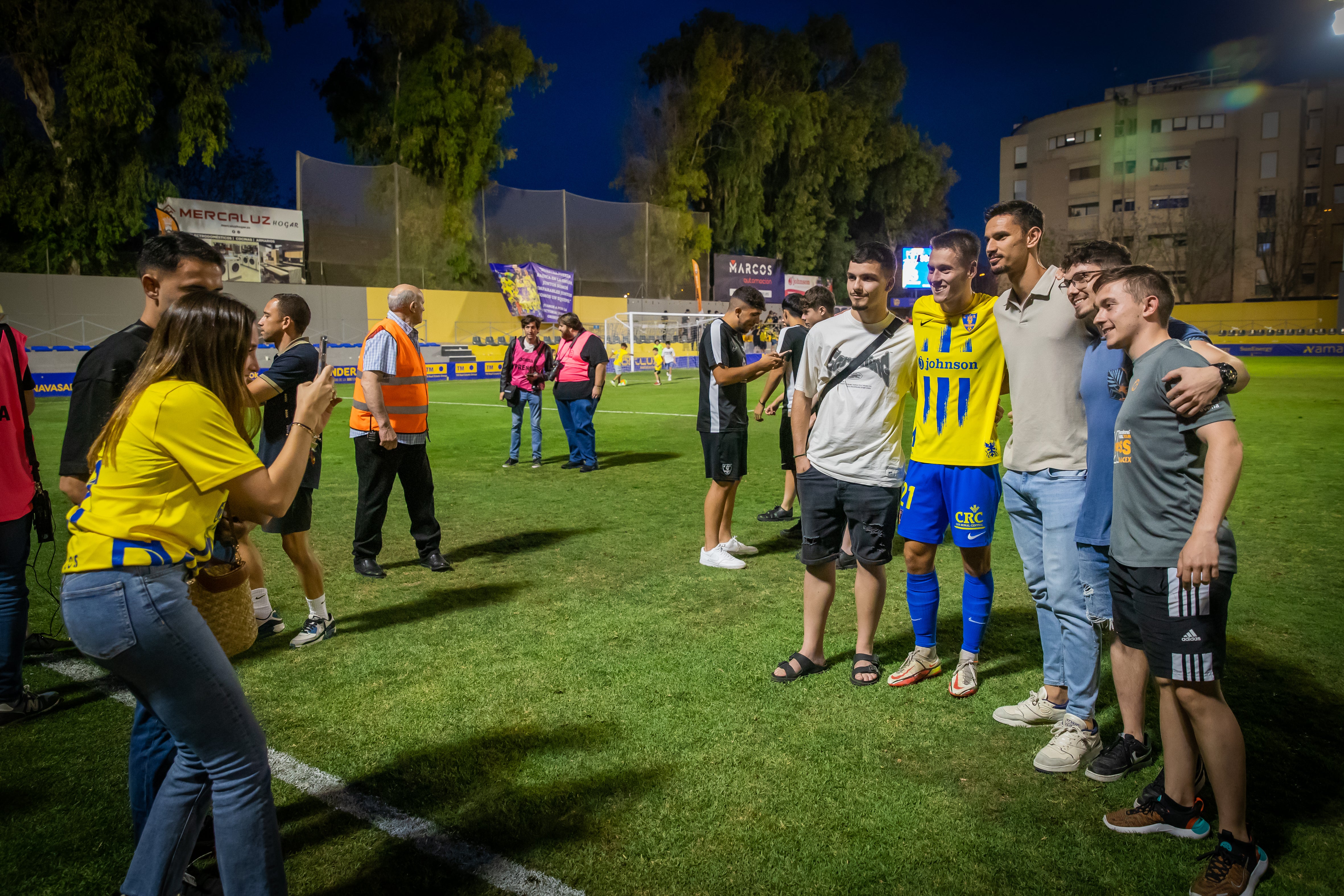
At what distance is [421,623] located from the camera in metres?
5.19

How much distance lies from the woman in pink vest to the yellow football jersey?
793cm

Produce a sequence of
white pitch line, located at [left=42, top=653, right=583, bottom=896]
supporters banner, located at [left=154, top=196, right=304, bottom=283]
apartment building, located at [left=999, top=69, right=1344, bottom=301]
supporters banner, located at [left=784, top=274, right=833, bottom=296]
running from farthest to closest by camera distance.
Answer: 1. apartment building, located at [left=999, top=69, right=1344, bottom=301]
2. supporters banner, located at [left=784, top=274, right=833, bottom=296]
3. supporters banner, located at [left=154, top=196, right=304, bottom=283]
4. white pitch line, located at [left=42, top=653, right=583, bottom=896]

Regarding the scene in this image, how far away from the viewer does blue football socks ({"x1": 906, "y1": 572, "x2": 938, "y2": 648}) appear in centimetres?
410

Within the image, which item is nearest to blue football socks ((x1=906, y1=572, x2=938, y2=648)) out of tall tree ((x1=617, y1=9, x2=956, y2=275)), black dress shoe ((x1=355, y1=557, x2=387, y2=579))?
black dress shoe ((x1=355, y1=557, x2=387, y2=579))

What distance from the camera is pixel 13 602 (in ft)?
12.0

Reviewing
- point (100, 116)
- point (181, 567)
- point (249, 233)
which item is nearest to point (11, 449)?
point (181, 567)

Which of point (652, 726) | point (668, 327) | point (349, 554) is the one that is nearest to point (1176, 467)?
point (652, 726)

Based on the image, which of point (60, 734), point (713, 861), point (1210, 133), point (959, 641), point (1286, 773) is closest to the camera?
point (713, 861)

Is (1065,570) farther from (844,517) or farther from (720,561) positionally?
(720,561)

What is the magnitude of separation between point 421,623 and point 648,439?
28.8 feet

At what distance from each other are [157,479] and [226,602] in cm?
55

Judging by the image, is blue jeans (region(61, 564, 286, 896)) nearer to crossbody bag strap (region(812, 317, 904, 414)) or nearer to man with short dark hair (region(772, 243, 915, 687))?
man with short dark hair (region(772, 243, 915, 687))

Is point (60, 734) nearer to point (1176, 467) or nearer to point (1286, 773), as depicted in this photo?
point (1176, 467)

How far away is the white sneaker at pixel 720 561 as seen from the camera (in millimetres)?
6324
